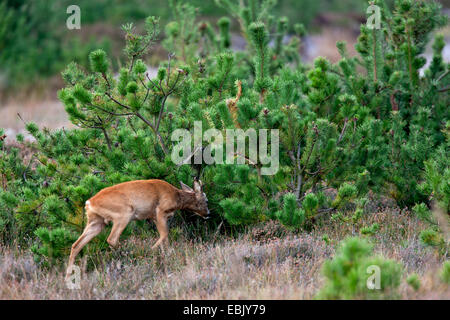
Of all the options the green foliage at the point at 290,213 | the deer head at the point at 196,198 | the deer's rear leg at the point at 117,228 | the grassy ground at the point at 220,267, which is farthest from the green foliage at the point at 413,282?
the deer's rear leg at the point at 117,228

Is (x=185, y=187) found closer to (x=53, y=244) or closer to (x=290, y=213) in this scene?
(x=290, y=213)

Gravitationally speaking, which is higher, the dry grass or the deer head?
the dry grass

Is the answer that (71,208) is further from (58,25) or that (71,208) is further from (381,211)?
(58,25)

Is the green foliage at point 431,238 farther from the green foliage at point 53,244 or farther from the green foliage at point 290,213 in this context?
the green foliage at point 53,244

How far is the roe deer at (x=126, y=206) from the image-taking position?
4.33m

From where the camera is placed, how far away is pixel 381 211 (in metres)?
6.16

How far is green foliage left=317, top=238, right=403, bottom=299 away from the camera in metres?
3.21

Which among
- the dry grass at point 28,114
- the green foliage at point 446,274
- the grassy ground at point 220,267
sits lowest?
the grassy ground at point 220,267

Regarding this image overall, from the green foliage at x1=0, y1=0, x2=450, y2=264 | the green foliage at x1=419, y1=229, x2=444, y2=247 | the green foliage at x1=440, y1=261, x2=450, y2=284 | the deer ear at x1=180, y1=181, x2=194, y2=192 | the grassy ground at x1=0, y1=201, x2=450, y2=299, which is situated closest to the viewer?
the green foliage at x1=440, y1=261, x2=450, y2=284

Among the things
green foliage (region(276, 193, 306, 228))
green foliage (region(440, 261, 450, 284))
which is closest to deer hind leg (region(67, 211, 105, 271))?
green foliage (region(276, 193, 306, 228))

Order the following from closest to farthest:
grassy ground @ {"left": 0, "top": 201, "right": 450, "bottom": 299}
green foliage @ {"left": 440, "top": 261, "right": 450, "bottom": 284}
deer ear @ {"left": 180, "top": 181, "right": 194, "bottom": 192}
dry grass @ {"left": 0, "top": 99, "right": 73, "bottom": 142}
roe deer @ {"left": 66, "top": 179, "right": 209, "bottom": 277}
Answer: green foliage @ {"left": 440, "top": 261, "right": 450, "bottom": 284} < grassy ground @ {"left": 0, "top": 201, "right": 450, "bottom": 299} < roe deer @ {"left": 66, "top": 179, "right": 209, "bottom": 277} < deer ear @ {"left": 180, "top": 181, "right": 194, "bottom": 192} < dry grass @ {"left": 0, "top": 99, "right": 73, "bottom": 142}

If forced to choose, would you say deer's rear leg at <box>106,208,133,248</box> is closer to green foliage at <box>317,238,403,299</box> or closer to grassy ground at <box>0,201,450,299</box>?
grassy ground at <box>0,201,450,299</box>

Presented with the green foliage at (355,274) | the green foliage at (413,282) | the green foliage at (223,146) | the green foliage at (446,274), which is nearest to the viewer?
the green foliage at (355,274)
